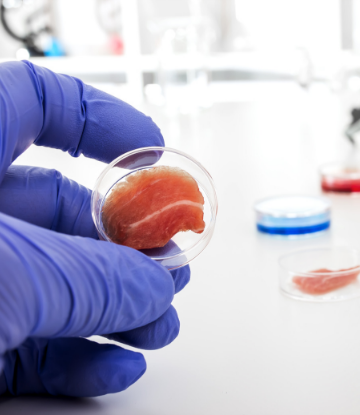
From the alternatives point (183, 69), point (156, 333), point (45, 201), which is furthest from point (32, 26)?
point (156, 333)

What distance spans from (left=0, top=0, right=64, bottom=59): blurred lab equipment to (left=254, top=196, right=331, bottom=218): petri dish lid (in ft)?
12.6

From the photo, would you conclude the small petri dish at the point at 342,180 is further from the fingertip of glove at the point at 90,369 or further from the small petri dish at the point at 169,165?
the fingertip of glove at the point at 90,369

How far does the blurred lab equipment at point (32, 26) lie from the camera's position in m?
4.45

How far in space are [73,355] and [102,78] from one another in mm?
4297

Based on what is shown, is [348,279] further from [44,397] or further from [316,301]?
[44,397]

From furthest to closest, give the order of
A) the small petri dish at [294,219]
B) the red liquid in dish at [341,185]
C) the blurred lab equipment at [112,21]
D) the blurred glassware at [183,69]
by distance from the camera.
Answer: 1. the blurred lab equipment at [112,21]
2. the blurred glassware at [183,69]
3. the red liquid in dish at [341,185]
4. the small petri dish at [294,219]

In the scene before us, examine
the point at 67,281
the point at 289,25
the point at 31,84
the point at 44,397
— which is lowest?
the point at 44,397

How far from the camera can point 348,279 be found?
0.77 m

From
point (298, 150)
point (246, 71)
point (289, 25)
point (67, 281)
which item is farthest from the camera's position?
point (246, 71)

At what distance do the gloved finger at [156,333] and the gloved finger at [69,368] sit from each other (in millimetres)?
24

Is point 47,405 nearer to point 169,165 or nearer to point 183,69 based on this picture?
point 169,165

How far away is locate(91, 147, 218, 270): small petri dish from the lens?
64 cm

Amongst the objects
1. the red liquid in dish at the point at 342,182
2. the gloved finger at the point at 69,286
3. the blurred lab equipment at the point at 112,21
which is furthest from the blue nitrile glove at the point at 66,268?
the blurred lab equipment at the point at 112,21

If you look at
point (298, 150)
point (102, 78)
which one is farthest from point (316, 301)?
point (102, 78)
